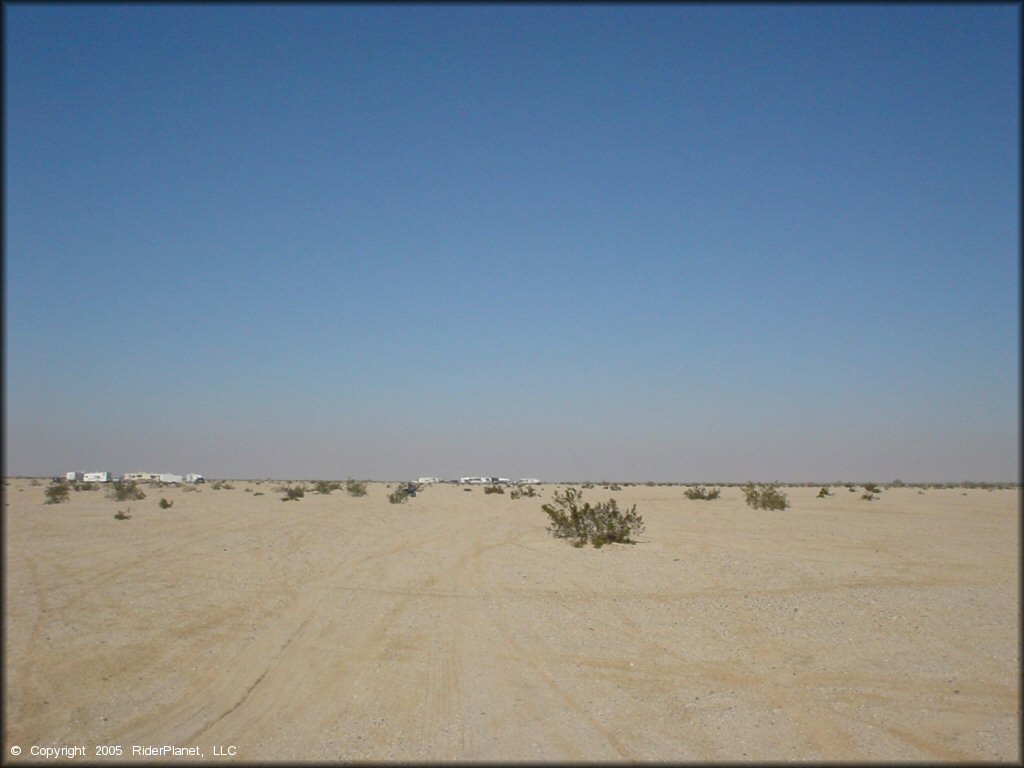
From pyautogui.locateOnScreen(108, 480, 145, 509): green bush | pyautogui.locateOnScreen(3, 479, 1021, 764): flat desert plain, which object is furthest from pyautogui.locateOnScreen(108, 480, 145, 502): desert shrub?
pyautogui.locateOnScreen(3, 479, 1021, 764): flat desert plain

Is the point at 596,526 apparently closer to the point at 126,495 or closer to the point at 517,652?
the point at 517,652

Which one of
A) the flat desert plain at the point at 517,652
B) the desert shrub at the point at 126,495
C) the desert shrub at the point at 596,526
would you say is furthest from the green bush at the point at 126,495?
the desert shrub at the point at 596,526

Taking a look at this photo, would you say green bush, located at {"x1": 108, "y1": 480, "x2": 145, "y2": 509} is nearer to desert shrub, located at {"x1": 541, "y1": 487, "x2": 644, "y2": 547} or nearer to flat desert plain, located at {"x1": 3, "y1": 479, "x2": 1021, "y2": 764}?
flat desert plain, located at {"x1": 3, "y1": 479, "x2": 1021, "y2": 764}

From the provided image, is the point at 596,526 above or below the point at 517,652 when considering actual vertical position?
above

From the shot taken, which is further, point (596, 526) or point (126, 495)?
point (126, 495)

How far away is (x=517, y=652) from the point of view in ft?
34.6

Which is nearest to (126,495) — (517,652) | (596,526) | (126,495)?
(126,495)

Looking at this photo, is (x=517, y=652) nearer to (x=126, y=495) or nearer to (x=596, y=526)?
(x=596, y=526)

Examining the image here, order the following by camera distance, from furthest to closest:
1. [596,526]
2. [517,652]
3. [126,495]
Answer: [126,495]
[596,526]
[517,652]

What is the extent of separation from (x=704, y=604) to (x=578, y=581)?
3.43m

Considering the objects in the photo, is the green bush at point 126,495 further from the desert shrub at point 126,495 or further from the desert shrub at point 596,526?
the desert shrub at point 596,526

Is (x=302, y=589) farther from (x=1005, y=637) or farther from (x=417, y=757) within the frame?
(x=1005, y=637)

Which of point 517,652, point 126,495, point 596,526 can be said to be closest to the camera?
point 517,652

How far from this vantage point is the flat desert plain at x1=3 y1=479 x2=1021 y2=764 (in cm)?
773
